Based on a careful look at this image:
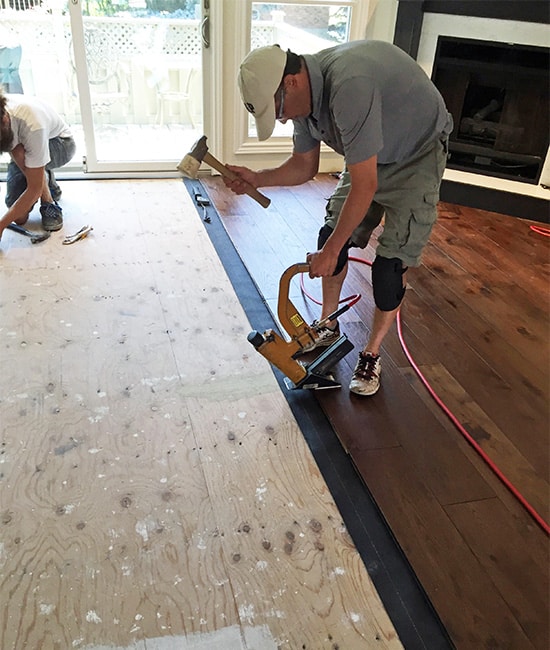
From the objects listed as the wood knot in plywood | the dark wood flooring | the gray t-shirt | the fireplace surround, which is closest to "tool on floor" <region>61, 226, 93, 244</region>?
the dark wood flooring

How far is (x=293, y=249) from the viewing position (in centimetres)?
305

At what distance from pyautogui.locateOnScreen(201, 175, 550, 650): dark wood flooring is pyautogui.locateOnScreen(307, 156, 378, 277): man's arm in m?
0.50

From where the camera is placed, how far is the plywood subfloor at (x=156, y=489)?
129 cm

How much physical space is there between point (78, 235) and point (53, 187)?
56 centimetres

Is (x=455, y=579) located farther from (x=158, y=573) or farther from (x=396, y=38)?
(x=396, y=38)

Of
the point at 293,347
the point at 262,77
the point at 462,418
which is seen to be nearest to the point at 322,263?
the point at 293,347

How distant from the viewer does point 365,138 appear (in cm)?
153

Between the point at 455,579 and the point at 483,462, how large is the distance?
18.0 inches

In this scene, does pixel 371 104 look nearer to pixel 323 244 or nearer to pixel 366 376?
pixel 323 244

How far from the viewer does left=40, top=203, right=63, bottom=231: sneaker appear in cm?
305

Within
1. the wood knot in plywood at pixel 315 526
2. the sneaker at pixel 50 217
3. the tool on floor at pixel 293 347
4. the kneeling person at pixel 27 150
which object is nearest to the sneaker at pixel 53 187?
the kneeling person at pixel 27 150

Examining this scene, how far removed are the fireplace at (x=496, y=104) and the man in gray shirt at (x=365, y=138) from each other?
2.06 m

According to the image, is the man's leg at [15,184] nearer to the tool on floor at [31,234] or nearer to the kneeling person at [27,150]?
the kneeling person at [27,150]

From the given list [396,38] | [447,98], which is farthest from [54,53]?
[447,98]
